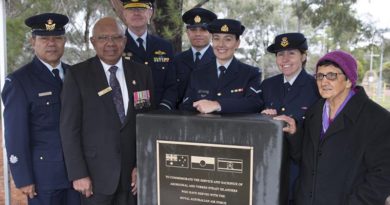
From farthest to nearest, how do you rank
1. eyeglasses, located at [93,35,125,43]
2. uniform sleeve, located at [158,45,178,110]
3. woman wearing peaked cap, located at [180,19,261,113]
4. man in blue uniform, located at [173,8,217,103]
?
man in blue uniform, located at [173,8,217,103] → uniform sleeve, located at [158,45,178,110] → woman wearing peaked cap, located at [180,19,261,113] → eyeglasses, located at [93,35,125,43]

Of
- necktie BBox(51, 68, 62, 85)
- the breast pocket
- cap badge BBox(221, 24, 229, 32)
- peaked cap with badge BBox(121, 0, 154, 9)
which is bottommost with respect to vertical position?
the breast pocket

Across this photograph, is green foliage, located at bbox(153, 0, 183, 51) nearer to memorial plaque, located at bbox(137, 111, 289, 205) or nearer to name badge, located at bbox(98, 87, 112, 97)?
name badge, located at bbox(98, 87, 112, 97)

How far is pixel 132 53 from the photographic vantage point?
2801 millimetres

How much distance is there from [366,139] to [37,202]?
1949 mm

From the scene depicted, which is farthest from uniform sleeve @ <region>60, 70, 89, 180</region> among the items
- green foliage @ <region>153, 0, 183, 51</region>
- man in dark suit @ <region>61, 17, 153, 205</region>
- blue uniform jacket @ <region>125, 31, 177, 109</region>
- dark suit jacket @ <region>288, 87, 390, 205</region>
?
green foliage @ <region>153, 0, 183, 51</region>

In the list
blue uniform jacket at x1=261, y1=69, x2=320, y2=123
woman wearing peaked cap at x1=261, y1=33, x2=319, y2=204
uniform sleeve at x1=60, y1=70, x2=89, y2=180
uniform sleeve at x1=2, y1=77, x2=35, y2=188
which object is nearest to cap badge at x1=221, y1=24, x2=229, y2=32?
woman wearing peaked cap at x1=261, y1=33, x2=319, y2=204

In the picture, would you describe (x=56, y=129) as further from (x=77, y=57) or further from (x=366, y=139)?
(x=77, y=57)

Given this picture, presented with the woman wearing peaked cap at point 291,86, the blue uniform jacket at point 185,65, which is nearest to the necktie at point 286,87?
the woman wearing peaked cap at point 291,86

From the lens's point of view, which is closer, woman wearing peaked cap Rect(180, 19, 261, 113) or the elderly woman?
the elderly woman

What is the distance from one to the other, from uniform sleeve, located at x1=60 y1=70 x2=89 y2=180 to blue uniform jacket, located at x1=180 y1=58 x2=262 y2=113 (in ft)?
2.13

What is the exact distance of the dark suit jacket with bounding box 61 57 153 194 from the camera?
2053mm

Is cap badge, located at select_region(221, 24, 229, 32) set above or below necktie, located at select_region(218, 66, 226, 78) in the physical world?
above

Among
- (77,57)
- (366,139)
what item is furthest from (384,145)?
(77,57)

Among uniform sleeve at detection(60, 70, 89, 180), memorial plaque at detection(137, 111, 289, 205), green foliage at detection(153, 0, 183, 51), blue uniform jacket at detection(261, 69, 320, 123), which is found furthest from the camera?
green foliage at detection(153, 0, 183, 51)
